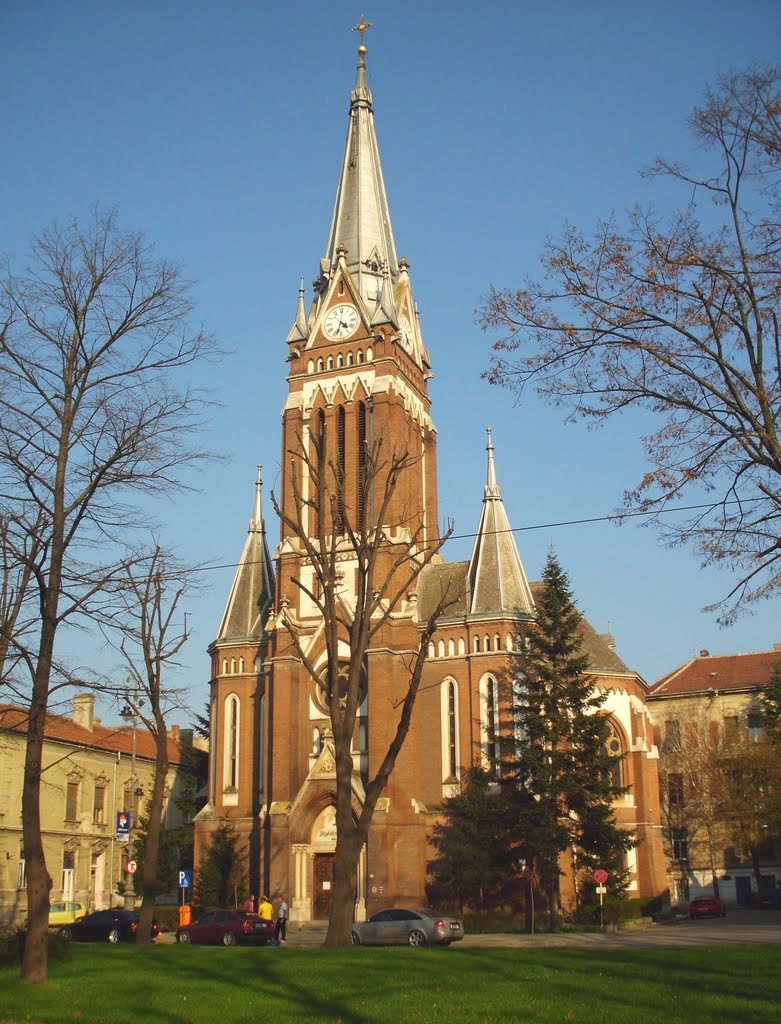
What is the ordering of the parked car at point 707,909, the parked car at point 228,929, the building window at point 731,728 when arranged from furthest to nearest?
1. the building window at point 731,728
2. the parked car at point 707,909
3. the parked car at point 228,929

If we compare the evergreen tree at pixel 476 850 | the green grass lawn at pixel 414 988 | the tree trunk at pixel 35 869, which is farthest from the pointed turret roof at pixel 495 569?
the tree trunk at pixel 35 869

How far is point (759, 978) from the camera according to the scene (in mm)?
15211

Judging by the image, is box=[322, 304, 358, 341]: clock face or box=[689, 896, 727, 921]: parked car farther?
box=[322, 304, 358, 341]: clock face

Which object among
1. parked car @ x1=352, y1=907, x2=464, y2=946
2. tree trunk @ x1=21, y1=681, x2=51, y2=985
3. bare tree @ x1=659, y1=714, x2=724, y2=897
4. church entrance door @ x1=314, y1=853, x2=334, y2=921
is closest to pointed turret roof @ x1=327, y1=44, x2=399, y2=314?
church entrance door @ x1=314, y1=853, x2=334, y2=921

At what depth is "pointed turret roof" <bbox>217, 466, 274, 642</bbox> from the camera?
161 feet

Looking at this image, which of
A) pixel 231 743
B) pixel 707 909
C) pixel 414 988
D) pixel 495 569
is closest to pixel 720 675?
pixel 707 909

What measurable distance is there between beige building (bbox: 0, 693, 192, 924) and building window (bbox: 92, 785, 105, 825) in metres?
0.05

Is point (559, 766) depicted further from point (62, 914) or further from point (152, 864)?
point (62, 914)

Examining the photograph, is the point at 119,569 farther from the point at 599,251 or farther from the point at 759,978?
the point at 759,978

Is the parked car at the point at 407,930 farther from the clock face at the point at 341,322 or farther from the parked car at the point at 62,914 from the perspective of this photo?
the clock face at the point at 341,322

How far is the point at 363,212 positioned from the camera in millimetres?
55344

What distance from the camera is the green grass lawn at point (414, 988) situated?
1291 cm

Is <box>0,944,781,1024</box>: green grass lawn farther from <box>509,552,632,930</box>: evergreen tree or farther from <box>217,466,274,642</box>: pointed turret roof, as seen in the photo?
<box>217,466,274,642</box>: pointed turret roof

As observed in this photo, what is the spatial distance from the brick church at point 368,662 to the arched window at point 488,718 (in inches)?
3.3
